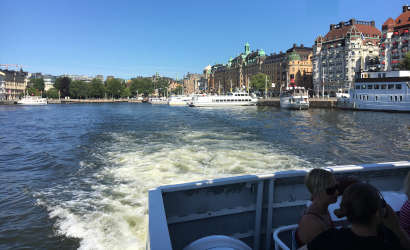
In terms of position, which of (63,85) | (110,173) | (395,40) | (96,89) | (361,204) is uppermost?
(395,40)

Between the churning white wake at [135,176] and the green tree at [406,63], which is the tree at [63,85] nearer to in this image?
the green tree at [406,63]

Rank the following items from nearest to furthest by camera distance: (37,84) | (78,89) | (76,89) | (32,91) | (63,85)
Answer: (32,91)
(76,89)
(63,85)
(78,89)
(37,84)

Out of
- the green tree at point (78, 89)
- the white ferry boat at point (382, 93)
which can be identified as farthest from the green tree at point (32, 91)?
the white ferry boat at point (382, 93)

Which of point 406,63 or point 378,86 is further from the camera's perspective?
point 406,63

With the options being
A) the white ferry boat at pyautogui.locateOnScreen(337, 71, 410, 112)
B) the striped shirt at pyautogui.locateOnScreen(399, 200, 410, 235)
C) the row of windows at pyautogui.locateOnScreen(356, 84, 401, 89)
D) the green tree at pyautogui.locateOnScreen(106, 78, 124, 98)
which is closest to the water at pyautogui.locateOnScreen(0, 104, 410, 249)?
the striped shirt at pyautogui.locateOnScreen(399, 200, 410, 235)

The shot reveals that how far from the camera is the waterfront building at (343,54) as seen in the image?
88500 millimetres

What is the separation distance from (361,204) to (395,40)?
292 ft

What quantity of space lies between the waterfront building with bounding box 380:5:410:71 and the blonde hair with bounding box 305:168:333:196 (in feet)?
275

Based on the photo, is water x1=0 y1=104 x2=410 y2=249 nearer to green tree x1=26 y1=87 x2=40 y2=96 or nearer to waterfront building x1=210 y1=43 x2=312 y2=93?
waterfront building x1=210 y1=43 x2=312 y2=93

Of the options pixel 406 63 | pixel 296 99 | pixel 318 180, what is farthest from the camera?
pixel 296 99

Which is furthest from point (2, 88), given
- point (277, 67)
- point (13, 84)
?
point (277, 67)

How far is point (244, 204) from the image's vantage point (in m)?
4.58

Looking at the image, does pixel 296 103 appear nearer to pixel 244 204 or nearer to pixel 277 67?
pixel 244 204

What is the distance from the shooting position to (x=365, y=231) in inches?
88.0
